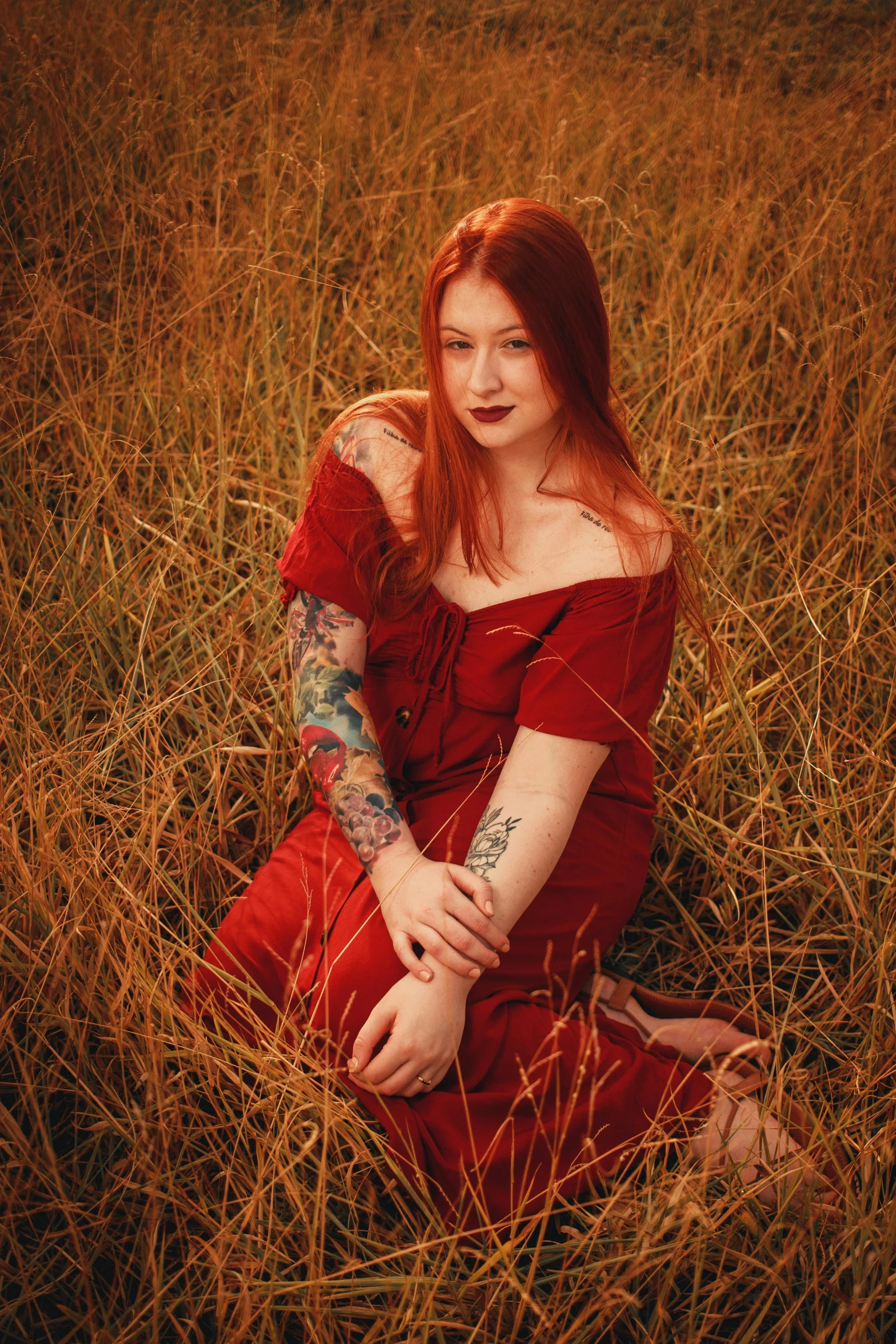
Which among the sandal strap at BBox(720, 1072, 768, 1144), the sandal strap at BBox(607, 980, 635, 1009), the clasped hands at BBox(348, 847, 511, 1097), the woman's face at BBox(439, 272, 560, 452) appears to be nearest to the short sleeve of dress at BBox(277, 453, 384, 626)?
the woman's face at BBox(439, 272, 560, 452)

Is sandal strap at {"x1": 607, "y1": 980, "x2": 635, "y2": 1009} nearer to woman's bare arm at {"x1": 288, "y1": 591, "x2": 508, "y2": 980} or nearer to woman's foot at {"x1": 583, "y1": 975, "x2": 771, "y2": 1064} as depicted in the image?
woman's foot at {"x1": 583, "y1": 975, "x2": 771, "y2": 1064}

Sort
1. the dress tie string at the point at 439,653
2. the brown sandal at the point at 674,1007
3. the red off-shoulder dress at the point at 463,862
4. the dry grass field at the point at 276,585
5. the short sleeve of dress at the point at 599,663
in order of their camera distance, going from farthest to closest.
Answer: the brown sandal at the point at 674,1007 → the dress tie string at the point at 439,653 → the short sleeve of dress at the point at 599,663 → the red off-shoulder dress at the point at 463,862 → the dry grass field at the point at 276,585

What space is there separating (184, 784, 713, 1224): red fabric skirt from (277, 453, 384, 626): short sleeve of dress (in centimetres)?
40

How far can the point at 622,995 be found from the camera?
166 centimetres

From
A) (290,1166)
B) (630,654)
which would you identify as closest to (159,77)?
(630,654)

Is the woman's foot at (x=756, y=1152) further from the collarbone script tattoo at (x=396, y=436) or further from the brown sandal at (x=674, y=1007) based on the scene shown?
the collarbone script tattoo at (x=396, y=436)

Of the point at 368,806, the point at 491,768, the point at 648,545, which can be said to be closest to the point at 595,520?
the point at 648,545

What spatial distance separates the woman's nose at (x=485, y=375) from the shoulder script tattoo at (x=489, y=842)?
0.63 m

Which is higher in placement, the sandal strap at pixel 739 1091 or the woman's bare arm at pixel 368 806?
the woman's bare arm at pixel 368 806

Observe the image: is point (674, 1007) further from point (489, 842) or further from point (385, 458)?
point (385, 458)

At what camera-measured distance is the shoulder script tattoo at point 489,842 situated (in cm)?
135

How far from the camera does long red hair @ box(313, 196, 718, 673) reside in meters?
1.30

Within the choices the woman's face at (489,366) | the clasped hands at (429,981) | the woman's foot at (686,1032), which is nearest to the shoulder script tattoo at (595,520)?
the woman's face at (489,366)

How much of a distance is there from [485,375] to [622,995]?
1.12 meters
